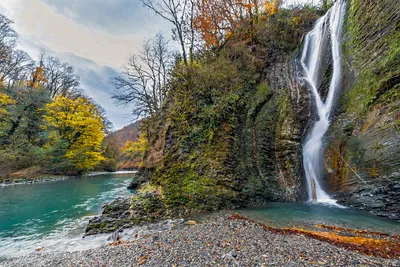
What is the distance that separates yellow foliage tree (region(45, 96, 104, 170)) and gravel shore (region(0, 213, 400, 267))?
21.3 meters

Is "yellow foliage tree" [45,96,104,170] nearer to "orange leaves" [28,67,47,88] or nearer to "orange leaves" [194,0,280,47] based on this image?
"orange leaves" [28,67,47,88]

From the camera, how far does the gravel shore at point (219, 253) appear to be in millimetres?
3033

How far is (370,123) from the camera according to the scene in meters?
6.74

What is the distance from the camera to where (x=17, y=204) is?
9.65m

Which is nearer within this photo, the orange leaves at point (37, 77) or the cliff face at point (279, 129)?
the cliff face at point (279, 129)

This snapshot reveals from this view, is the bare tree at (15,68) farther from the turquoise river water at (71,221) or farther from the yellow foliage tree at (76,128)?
the turquoise river water at (71,221)

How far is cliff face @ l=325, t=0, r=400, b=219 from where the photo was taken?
19.3 ft

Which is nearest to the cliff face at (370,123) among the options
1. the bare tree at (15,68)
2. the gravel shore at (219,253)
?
the gravel shore at (219,253)

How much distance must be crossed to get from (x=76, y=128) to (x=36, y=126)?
3805 millimetres

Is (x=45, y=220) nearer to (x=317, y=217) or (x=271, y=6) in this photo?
(x=317, y=217)

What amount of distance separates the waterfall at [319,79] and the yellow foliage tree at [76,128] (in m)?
24.1

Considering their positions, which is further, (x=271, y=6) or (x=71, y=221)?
(x=271, y=6)

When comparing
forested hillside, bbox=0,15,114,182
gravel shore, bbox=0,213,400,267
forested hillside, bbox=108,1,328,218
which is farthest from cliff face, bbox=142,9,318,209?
forested hillside, bbox=0,15,114,182

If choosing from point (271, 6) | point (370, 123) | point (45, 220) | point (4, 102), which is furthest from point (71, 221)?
point (271, 6)
